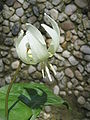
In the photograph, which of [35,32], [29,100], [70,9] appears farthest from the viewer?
[70,9]

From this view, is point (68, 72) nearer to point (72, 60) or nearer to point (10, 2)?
point (72, 60)

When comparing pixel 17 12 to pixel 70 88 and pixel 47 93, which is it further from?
pixel 47 93

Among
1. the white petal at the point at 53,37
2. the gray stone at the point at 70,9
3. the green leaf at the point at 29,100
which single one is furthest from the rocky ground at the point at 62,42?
the white petal at the point at 53,37

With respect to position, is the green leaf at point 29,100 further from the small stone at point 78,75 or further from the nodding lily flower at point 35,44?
the small stone at point 78,75

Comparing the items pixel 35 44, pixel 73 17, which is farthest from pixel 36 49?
pixel 73 17

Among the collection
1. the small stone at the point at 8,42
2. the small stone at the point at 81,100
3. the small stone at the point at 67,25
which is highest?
the small stone at the point at 67,25

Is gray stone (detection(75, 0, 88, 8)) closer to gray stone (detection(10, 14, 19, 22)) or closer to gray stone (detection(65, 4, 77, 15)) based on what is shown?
gray stone (detection(65, 4, 77, 15))

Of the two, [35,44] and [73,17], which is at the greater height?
[35,44]
